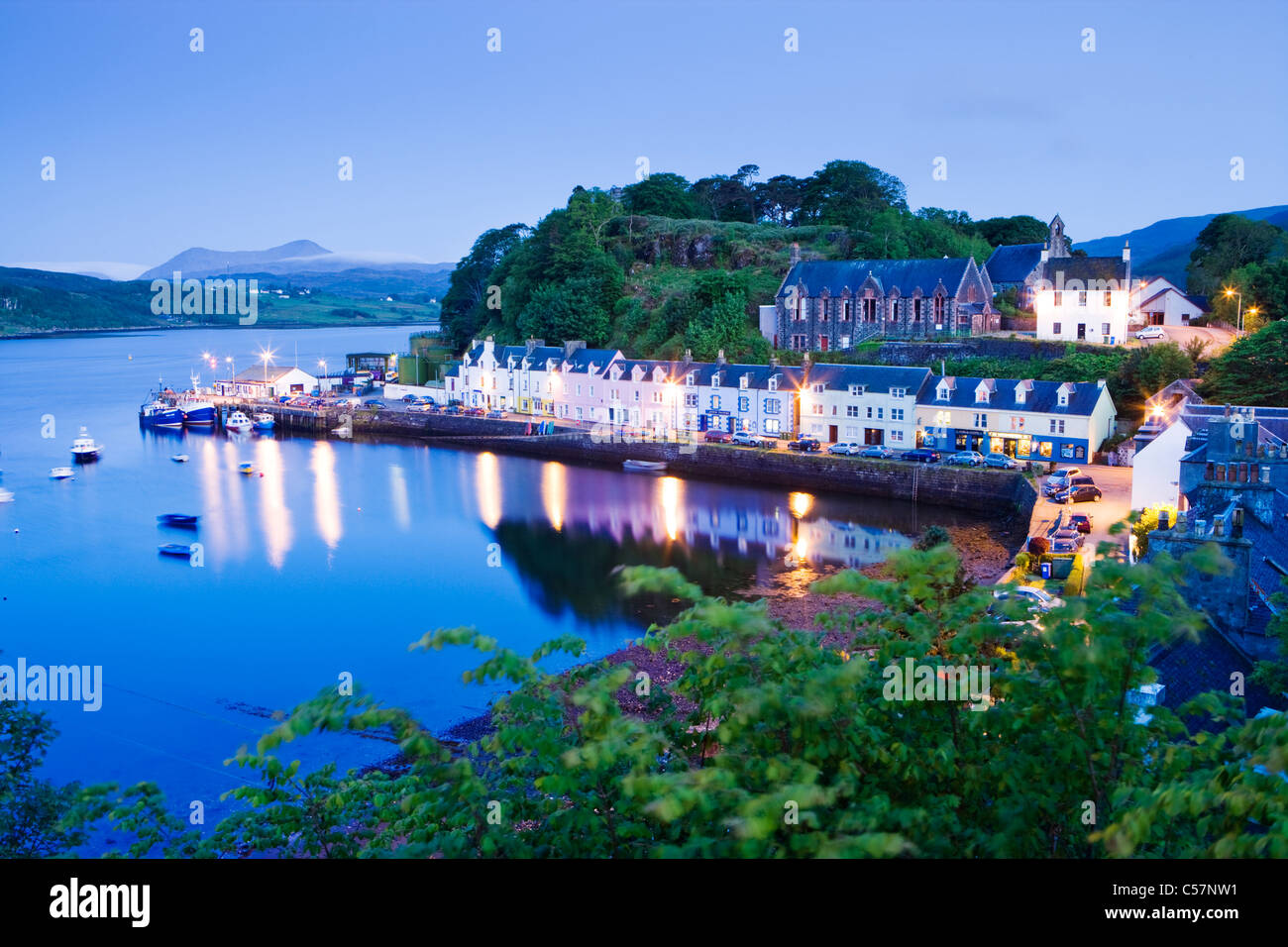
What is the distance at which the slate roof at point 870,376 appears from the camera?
107ft

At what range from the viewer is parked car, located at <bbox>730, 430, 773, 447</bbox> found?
34594 mm

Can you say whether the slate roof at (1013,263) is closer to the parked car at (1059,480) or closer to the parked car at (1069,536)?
the parked car at (1059,480)

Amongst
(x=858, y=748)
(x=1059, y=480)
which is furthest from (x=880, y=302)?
(x=858, y=748)

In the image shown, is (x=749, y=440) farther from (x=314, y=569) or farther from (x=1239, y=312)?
(x=1239, y=312)

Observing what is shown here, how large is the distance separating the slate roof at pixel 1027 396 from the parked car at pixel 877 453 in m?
1.93

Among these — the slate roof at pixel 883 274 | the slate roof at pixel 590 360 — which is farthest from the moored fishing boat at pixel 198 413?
the slate roof at pixel 883 274

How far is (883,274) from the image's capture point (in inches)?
1649

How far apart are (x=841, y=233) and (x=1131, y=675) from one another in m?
49.2

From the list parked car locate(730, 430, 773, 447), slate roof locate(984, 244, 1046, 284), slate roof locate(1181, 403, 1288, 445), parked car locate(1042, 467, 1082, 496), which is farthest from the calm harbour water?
slate roof locate(984, 244, 1046, 284)

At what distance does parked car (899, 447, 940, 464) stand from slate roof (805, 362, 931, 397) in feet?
7.32

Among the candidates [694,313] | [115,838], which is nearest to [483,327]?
[694,313]

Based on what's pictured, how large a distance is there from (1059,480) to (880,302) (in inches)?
648
